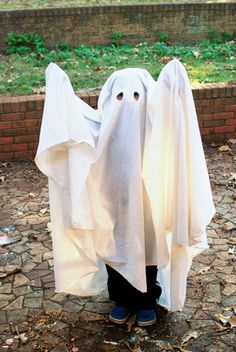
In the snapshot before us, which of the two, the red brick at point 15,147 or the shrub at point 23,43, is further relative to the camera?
the shrub at point 23,43

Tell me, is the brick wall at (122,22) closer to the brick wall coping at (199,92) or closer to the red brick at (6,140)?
the brick wall coping at (199,92)

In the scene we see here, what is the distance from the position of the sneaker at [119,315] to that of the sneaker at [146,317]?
3.5 inches

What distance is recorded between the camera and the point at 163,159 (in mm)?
3045

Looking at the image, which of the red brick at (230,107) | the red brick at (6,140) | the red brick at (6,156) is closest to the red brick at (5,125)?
the red brick at (6,140)

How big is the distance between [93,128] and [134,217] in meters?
0.60

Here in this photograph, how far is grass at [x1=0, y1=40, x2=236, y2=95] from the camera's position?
7.30m

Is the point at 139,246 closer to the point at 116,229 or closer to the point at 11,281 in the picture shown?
the point at 116,229

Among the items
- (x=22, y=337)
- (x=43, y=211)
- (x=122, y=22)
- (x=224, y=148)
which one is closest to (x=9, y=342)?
(x=22, y=337)

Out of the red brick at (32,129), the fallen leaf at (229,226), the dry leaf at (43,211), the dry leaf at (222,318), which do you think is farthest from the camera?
the red brick at (32,129)

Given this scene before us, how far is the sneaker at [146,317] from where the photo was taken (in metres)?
3.41

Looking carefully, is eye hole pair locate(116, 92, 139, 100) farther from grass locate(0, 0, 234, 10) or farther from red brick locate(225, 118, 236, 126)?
grass locate(0, 0, 234, 10)

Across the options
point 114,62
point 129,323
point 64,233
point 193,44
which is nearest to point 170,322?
point 129,323

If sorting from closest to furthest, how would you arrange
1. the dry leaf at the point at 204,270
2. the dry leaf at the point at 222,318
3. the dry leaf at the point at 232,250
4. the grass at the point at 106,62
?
the dry leaf at the point at 222,318 → the dry leaf at the point at 204,270 → the dry leaf at the point at 232,250 → the grass at the point at 106,62

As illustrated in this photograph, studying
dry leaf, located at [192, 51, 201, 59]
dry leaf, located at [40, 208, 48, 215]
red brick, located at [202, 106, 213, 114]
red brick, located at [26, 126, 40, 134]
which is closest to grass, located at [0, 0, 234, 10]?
dry leaf, located at [192, 51, 201, 59]
